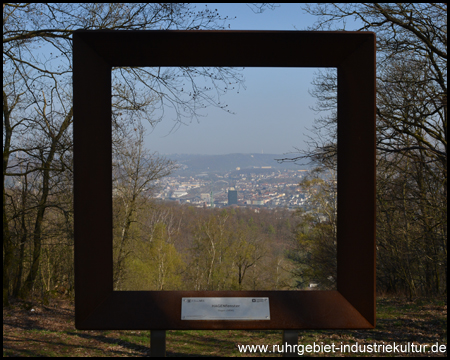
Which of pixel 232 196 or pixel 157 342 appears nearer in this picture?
pixel 157 342

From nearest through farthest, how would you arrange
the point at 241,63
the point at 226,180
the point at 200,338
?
1. the point at 241,63
2. the point at 226,180
3. the point at 200,338

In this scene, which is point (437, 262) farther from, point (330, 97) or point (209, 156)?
point (209, 156)

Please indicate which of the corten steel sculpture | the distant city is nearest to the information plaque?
the corten steel sculpture

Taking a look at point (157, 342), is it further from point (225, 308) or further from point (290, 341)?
point (290, 341)

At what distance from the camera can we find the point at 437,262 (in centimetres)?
877

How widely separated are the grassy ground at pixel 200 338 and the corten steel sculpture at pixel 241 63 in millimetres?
2878

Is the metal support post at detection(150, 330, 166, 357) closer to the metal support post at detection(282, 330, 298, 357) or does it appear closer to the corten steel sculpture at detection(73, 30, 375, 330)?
the corten steel sculpture at detection(73, 30, 375, 330)

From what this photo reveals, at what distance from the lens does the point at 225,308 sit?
208 centimetres

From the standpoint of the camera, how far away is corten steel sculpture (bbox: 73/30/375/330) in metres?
2.05

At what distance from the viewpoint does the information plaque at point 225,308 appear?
2039mm

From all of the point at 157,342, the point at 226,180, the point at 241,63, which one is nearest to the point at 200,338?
the point at 226,180

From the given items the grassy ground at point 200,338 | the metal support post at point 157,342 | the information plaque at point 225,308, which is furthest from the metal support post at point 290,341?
the grassy ground at point 200,338

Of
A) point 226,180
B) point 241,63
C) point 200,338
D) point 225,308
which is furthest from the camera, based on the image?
point 200,338

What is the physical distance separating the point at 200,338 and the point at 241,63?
16.0 ft
